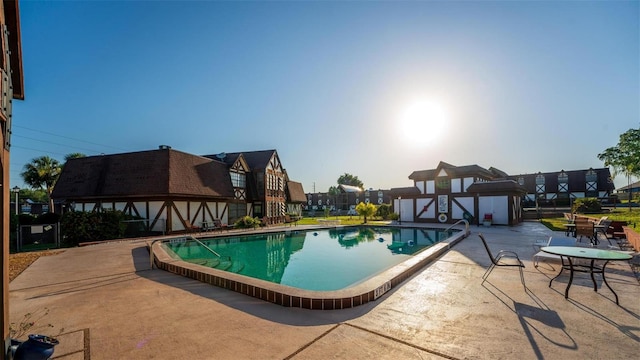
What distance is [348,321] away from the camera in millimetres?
4043

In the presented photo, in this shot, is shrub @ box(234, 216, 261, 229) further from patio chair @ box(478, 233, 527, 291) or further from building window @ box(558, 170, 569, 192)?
building window @ box(558, 170, 569, 192)

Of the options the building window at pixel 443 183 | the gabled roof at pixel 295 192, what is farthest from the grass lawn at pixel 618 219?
the gabled roof at pixel 295 192

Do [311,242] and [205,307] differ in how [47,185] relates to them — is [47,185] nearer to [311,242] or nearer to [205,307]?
[311,242]

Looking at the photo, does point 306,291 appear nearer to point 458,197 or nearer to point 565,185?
point 458,197

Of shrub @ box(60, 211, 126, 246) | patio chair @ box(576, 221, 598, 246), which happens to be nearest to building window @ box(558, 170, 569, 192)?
patio chair @ box(576, 221, 598, 246)

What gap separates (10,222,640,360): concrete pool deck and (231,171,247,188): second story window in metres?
18.5

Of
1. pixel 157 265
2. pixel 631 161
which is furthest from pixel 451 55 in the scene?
pixel 631 161

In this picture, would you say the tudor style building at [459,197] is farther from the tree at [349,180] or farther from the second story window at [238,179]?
the tree at [349,180]

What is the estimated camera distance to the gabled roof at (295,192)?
3491 centimetres

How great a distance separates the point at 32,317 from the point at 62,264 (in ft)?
17.6

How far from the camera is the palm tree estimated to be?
29873mm

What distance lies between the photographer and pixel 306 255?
12172 mm

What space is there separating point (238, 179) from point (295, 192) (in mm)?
11549

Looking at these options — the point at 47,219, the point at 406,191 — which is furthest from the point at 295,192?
the point at 47,219
